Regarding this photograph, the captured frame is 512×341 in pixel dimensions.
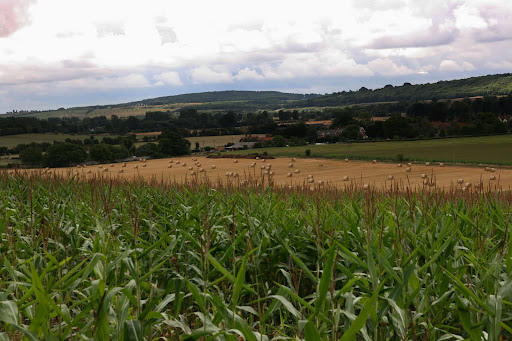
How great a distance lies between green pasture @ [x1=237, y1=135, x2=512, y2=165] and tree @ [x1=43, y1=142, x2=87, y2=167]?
81.6 ft

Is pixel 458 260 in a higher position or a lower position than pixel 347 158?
higher

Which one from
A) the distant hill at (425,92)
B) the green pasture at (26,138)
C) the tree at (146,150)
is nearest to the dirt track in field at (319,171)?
the tree at (146,150)

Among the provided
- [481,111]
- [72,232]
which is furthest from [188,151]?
[72,232]

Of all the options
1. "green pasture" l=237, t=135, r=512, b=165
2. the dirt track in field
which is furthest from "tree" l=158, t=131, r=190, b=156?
"green pasture" l=237, t=135, r=512, b=165

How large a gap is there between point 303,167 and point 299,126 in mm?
37953

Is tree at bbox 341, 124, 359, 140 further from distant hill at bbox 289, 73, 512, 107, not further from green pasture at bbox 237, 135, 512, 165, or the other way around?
distant hill at bbox 289, 73, 512, 107

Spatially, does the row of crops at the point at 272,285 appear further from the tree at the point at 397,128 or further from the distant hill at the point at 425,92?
the distant hill at the point at 425,92

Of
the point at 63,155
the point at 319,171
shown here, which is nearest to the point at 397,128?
the point at 319,171

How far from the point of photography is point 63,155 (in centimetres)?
6281

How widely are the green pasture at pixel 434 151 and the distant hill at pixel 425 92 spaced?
247 ft

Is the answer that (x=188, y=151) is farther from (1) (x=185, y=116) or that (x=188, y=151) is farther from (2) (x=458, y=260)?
(2) (x=458, y=260)

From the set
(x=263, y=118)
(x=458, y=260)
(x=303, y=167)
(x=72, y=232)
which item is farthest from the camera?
(x=263, y=118)

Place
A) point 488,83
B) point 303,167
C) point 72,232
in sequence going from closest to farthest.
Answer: point 72,232 → point 303,167 → point 488,83

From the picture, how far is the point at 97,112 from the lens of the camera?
177 metres
